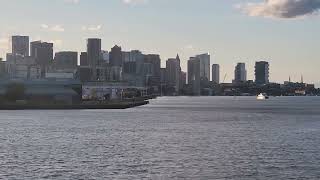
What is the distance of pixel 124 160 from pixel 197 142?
17.1 meters

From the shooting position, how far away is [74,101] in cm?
19762

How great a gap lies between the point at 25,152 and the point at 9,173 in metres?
11.9

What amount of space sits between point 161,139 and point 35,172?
1058 inches

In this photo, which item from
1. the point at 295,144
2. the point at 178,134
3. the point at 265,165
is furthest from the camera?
→ the point at 178,134

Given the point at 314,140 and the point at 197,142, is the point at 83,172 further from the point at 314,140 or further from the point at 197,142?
the point at 314,140

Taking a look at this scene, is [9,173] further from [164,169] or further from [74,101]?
[74,101]

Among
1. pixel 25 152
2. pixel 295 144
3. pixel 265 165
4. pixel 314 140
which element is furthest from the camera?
pixel 314 140

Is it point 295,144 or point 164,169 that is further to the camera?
point 295,144

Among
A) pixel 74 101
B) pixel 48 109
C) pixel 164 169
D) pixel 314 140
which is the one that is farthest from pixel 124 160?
pixel 74 101

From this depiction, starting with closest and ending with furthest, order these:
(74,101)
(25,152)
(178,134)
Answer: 1. (25,152)
2. (178,134)
3. (74,101)

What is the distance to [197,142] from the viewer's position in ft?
197

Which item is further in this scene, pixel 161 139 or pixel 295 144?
pixel 161 139

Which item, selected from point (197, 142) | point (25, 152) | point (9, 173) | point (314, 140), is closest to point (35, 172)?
point (9, 173)

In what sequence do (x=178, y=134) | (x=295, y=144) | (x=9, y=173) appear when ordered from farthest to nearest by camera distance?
(x=178, y=134), (x=295, y=144), (x=9, y=173)
